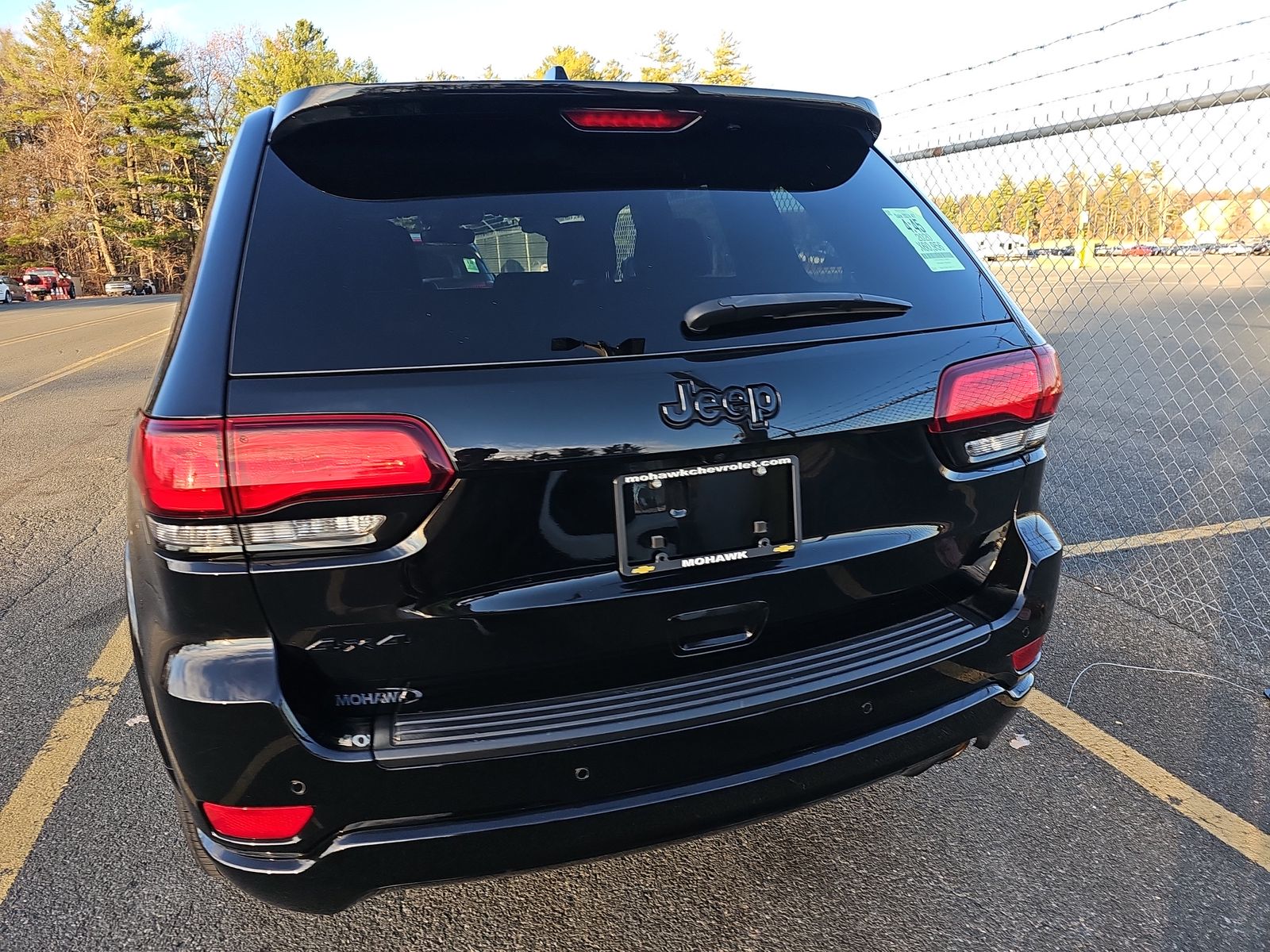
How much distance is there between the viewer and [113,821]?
2.41 m

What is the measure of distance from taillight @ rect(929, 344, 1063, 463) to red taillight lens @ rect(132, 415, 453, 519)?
110 centimetres

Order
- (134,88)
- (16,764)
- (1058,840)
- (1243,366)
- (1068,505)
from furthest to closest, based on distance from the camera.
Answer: (134,88)
(1243,366)
(1068,505)
(16,764)
(1058,840)

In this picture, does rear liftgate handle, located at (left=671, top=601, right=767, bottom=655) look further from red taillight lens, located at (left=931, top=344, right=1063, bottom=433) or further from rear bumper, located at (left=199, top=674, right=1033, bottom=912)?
red taillight lens, located at (left=931, top=344, right=1063, bottom=433)

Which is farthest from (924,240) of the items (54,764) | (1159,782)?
(54,764)

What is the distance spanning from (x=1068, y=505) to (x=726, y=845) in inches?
142

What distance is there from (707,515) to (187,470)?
0.92 m

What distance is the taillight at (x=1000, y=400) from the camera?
5.98ft

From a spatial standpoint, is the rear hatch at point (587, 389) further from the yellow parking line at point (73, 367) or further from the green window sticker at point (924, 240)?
the yellow parking line at point (73, 367)

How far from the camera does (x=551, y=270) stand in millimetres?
1705

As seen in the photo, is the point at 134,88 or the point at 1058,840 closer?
the point at 1058,840

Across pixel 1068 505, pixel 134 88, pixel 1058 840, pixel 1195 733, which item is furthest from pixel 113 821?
pixel 134 88

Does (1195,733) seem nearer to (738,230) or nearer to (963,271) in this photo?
(963,271)

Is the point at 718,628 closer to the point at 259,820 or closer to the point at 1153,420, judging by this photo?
the point at 259,820

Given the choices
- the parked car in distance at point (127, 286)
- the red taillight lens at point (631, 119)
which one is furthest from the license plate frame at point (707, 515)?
the parked car in distance at point (127, 286)
